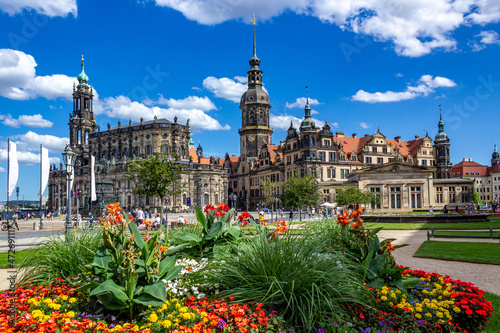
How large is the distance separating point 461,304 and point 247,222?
16.3ft

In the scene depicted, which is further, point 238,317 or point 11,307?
point 11,307

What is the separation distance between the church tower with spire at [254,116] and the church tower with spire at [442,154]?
123 ft

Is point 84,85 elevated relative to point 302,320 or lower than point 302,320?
elevated

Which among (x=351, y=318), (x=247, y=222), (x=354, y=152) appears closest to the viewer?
(x=351, y=318)

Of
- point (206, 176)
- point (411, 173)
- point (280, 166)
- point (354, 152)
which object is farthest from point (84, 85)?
point (411, 173)

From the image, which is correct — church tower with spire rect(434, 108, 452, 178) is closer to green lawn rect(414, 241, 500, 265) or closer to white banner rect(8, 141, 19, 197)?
green lawn rect(414, 241, 500, 265)

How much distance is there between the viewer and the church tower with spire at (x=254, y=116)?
90062 mm

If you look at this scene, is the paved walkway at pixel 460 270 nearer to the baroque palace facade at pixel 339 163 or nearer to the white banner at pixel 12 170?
the white banner at pixel 12 170

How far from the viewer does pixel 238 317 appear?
17.9 feet

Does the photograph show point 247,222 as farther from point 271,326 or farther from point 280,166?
point 280,166

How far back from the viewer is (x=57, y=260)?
25.3ft

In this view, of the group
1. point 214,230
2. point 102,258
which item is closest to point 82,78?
point 214,230

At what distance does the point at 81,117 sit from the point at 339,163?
73.5 metres

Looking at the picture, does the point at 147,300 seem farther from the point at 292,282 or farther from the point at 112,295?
the point at 292,282
